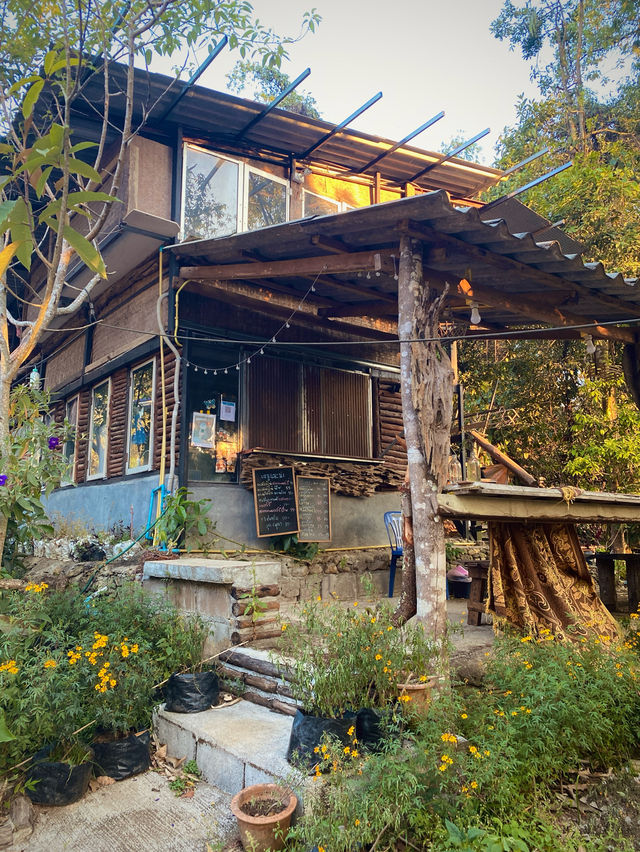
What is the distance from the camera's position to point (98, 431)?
1048 centimetres

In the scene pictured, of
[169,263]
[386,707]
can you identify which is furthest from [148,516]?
[386,707]

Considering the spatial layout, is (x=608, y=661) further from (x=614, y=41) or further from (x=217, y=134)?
(x=614, y=41)

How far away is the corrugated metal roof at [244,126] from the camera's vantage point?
8.22m

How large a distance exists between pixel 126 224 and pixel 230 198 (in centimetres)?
195

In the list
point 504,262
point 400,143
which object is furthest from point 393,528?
point 400,143

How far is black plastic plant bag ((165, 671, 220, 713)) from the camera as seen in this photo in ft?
15.0

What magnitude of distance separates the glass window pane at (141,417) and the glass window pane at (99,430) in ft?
3.40

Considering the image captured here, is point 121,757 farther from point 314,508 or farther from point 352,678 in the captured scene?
point 314,508

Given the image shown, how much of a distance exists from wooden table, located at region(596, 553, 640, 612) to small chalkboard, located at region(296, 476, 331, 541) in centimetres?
364

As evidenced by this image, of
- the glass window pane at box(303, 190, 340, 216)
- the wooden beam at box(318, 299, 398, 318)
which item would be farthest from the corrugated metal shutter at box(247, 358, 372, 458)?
the glass window pane at box(303, 190, 340, 216)

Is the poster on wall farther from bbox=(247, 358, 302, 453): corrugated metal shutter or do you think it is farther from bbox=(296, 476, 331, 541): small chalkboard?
bbox=(296, 476, 331, 541): small chalkboard

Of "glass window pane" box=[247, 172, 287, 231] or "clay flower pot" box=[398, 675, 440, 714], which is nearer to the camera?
"clay flower pot" box=[398, 675, 440, 714]

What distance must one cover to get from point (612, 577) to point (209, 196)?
7.76 meters

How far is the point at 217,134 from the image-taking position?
9.01 m
